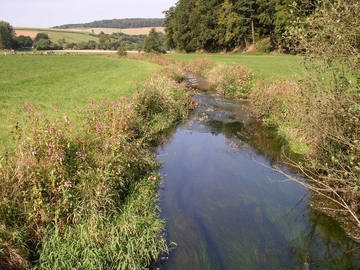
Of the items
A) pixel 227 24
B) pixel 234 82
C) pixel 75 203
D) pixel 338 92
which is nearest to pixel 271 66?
pixel 234 82

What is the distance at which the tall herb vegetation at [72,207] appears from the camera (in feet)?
16.8

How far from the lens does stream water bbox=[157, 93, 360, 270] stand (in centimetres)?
608

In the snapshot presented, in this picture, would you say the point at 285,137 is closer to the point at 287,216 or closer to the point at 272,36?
the point at 287,216

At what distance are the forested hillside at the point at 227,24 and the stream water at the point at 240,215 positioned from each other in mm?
44528

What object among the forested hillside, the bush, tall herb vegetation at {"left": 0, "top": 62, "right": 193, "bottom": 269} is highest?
the forested hillside

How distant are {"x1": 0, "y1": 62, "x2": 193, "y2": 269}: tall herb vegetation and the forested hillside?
49.1 metres

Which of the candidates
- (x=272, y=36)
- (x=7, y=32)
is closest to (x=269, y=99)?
(x=272, y=36)

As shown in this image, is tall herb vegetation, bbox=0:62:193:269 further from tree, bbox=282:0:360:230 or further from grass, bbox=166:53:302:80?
grass, bbox=166:53:302:80

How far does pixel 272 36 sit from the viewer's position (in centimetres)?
5688

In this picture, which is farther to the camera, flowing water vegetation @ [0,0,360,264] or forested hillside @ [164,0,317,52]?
forested hillside @ [164,0,317,52]

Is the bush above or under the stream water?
above

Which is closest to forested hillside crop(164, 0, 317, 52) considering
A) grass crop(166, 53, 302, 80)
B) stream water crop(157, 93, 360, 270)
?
grass crop(166, 53, 302, 80)

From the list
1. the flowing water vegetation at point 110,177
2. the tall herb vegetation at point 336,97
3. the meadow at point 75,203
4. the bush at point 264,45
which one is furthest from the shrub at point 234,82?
the bush at point 264,45

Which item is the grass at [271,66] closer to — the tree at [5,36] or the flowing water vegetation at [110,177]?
the flowing water vegetation at [110,177]
